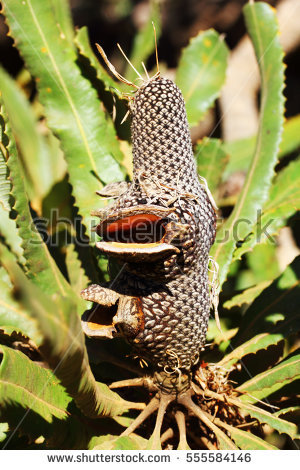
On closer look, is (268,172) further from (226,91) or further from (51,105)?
(226,91)

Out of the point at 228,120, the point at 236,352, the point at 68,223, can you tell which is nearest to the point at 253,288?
the point at 236,352

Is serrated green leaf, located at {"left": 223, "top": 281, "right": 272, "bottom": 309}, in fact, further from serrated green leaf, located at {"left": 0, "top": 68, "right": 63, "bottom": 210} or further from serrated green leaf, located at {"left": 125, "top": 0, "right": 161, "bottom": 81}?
serrated green leaf, located at {"left": 125, "top": 0, "right": 161, "bottom": 81}

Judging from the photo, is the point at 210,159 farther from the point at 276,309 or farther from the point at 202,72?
the point at 276,309

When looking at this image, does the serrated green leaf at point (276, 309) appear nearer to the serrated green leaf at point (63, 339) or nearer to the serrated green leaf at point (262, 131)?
the serrated green leaf at point (262, 131)

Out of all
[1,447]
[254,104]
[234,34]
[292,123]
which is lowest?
[1,447]

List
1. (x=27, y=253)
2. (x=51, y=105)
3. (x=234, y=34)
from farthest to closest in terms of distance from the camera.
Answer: (x=234, y=34)
(x=51, y=105)
(x=27, y=253)
